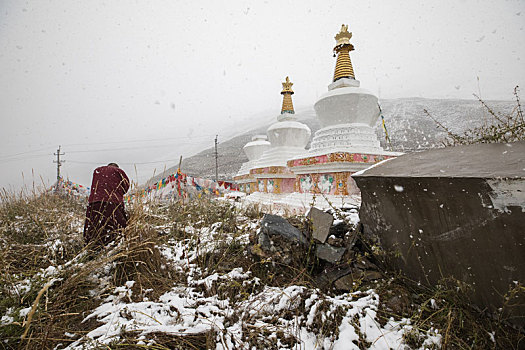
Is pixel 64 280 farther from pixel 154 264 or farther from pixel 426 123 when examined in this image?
pixel 426 123

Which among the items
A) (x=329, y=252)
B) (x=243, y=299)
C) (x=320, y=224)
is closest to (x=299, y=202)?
(x=320, y=224)

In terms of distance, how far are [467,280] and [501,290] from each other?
154mm

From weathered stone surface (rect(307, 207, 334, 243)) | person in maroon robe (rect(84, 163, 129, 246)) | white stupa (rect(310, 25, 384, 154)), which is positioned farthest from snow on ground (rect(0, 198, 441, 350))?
white stupa (rect(310, 25, 384, 154))

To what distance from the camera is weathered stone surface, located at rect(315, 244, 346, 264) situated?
2.03 metres

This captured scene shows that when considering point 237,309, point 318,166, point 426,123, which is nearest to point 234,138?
point 426,123

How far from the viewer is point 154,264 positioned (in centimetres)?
221

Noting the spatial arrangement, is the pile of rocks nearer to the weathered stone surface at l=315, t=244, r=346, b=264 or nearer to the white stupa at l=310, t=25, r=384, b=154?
the weathered stone surface at l=315, t=244, r=346, b=264

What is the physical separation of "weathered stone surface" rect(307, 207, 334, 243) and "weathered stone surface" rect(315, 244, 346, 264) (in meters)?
0.07

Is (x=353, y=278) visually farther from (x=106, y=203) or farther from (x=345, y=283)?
(x=106, y=203)

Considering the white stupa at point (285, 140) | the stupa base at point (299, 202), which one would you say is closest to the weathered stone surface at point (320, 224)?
the stupa base at point (299, 202)

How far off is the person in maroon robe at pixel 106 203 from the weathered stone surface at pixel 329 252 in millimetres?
2232

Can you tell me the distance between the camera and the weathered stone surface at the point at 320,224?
7.26 ft

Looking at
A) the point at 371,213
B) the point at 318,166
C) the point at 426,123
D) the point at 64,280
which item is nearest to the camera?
the point at 64,280

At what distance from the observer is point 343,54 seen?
20.6ft
